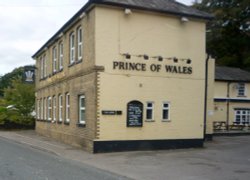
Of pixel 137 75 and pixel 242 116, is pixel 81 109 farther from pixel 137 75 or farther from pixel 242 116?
pixel 242 116

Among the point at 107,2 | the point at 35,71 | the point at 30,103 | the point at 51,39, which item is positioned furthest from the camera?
the point at 30,103

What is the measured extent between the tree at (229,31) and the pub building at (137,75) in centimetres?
3069

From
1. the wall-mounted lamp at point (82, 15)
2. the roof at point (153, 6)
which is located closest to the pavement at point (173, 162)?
the wall-mounted lamp at point (82, 15)

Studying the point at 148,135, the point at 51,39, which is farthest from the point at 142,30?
the point at 51,39

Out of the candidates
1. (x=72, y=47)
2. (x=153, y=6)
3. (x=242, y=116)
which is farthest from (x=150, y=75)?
(x=242, y=116)

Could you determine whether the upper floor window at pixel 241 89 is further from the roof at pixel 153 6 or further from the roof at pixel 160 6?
the roof at pixel 160 6

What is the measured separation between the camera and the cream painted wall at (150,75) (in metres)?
19.9

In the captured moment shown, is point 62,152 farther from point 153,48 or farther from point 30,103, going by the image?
point 30,103

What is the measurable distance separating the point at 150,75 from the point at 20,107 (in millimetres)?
25959

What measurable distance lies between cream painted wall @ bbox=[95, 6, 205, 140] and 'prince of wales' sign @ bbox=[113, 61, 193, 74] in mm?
151

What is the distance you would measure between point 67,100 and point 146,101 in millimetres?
6513

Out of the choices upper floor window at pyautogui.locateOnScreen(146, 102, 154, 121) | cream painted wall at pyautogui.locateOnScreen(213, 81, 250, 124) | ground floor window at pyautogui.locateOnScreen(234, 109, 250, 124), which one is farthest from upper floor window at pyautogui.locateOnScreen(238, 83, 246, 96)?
upper floor window at pyautogui.locateOnScreen(146, 102, 154, 121)

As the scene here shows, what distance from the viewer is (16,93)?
44531mm

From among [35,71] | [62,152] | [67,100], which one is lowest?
[62,152]
